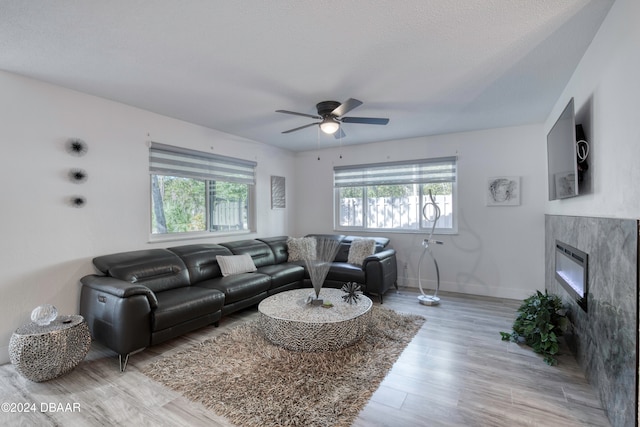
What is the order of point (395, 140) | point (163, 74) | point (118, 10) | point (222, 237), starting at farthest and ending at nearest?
point (395, 140)
point (222, 237)
point (163, 74)
point (118, 10)

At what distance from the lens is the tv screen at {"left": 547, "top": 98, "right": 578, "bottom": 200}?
2371 millimetres

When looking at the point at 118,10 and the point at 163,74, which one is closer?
the point at 118,10

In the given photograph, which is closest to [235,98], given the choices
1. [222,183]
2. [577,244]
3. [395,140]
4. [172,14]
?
[172,14]

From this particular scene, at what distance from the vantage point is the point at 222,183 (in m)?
4.71

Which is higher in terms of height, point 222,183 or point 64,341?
point 222,183

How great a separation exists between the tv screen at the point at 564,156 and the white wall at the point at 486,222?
40.9 inches

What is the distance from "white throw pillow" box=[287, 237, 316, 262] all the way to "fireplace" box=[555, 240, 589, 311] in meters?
3.18

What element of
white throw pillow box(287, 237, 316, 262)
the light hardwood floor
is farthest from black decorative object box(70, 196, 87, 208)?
white throw pillow box(287, 237, 316, 262)

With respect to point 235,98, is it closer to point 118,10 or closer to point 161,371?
point 118,10

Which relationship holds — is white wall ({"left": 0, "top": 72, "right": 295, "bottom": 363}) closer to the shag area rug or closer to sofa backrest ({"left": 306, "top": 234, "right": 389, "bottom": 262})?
the shag area rug

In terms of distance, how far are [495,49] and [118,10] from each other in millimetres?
2560

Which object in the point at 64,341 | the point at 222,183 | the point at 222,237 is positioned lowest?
the point at 64,341

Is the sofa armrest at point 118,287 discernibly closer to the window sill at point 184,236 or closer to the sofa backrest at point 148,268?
the sofa backrest at point 148,268

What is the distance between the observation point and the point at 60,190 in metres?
2.95
